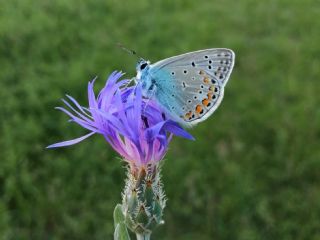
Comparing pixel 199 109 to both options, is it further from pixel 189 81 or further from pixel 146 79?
pixel 146 79

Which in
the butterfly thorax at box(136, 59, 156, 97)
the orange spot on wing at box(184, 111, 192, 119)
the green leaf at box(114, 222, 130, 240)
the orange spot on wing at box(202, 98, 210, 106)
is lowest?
the green leaf at box(114, 222, 130, 240)

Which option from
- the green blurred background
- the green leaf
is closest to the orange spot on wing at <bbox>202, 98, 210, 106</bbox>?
the green leaf

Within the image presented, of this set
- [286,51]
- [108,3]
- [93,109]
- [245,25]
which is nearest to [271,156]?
[286,51]

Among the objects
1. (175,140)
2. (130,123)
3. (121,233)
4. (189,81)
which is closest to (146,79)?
(189,81)

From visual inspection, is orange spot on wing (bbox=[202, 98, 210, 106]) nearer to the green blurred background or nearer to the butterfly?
the butterfly

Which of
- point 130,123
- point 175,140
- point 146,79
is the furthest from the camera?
point 175,140
